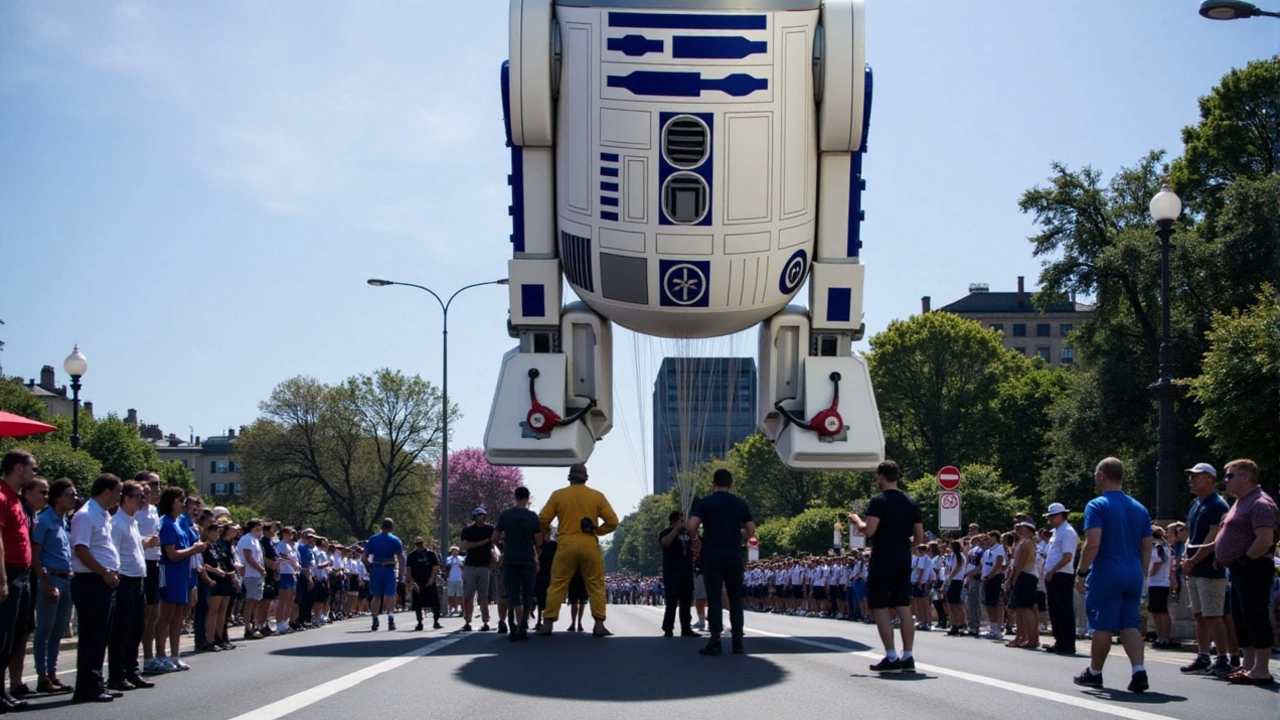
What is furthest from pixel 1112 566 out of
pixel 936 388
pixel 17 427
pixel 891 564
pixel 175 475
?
pixel 175 475

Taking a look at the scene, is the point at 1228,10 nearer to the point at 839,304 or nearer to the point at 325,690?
the point at 839,304

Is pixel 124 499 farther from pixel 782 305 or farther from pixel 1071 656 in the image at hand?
pixel 1071 656

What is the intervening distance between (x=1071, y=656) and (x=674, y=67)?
7.50 m

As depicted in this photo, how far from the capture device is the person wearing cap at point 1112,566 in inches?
377

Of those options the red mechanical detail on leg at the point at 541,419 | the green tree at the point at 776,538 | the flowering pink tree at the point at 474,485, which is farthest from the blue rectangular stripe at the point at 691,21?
the flowering pink tree at the point at 474,485

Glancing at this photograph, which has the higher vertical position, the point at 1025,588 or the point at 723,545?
the point at 723,545

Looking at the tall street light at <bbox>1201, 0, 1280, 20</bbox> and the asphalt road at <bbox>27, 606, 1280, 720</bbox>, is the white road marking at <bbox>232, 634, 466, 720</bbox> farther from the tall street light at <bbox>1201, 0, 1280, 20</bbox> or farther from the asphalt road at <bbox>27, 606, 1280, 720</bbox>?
the tall street light at <bbox>1201, 0, 1280, 20</bbox>

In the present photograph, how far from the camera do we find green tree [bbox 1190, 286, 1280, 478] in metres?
23.9

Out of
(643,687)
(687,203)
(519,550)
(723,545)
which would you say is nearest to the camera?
(643,687)

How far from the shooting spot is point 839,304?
1521 centimetres

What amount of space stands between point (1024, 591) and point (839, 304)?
472cm

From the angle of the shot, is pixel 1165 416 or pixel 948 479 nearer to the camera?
pixel 1165 416

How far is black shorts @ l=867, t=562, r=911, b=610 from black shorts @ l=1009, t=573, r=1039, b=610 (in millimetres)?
6904

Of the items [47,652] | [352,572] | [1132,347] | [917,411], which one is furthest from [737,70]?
[917,411]
